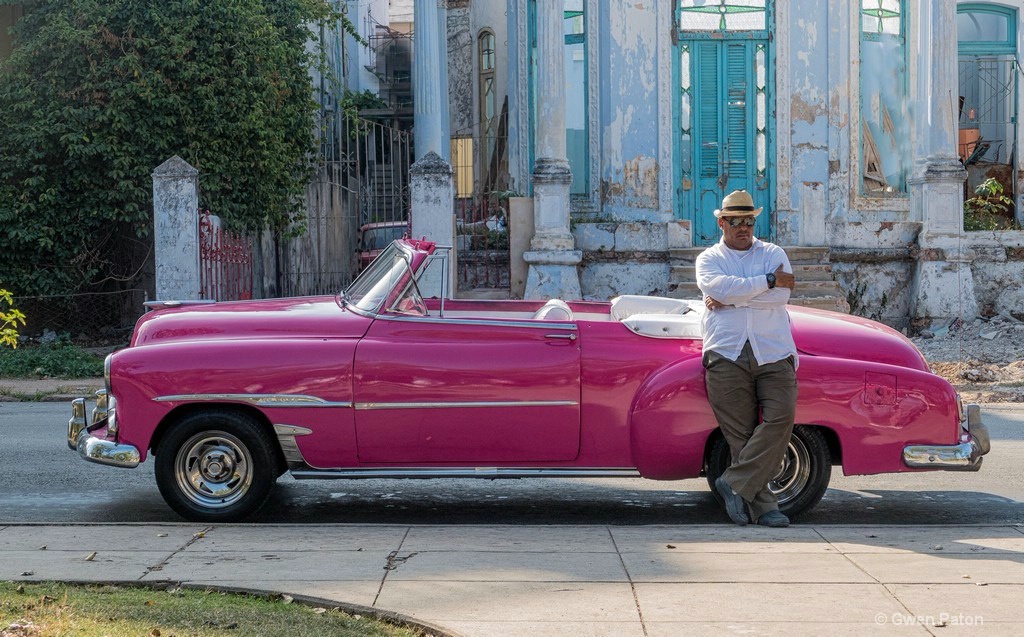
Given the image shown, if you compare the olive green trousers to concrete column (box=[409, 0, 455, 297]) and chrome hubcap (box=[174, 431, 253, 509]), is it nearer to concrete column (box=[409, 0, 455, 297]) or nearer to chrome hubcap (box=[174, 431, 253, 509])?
chrome hubcap (box=[174, 431, 253, 509])

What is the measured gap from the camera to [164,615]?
454 cm

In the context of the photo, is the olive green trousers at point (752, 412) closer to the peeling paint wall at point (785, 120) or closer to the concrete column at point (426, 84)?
the peeling paint wall at point (785, 120)

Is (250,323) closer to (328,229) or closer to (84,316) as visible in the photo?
(84,316)

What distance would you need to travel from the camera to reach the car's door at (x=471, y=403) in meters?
6.61

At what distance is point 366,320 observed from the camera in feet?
22.4

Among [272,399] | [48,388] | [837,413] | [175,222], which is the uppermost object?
[175,222]

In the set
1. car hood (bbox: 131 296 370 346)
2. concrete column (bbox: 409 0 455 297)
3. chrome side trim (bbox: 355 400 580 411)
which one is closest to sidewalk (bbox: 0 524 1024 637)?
chrome side trim (bbox: 355 400 580 411)

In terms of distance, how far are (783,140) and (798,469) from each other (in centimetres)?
1234

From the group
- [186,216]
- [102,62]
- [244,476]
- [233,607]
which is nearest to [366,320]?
[244,476]

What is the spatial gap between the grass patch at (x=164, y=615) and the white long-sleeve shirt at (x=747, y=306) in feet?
8.98

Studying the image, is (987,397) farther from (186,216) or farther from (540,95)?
(186,216)

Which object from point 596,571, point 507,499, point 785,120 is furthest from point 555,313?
point 785,120

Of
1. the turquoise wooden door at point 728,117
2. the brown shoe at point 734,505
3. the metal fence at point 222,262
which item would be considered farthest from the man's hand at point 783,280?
the turquoise wooden door at point 728,117

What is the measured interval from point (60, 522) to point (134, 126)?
11.6 meters
